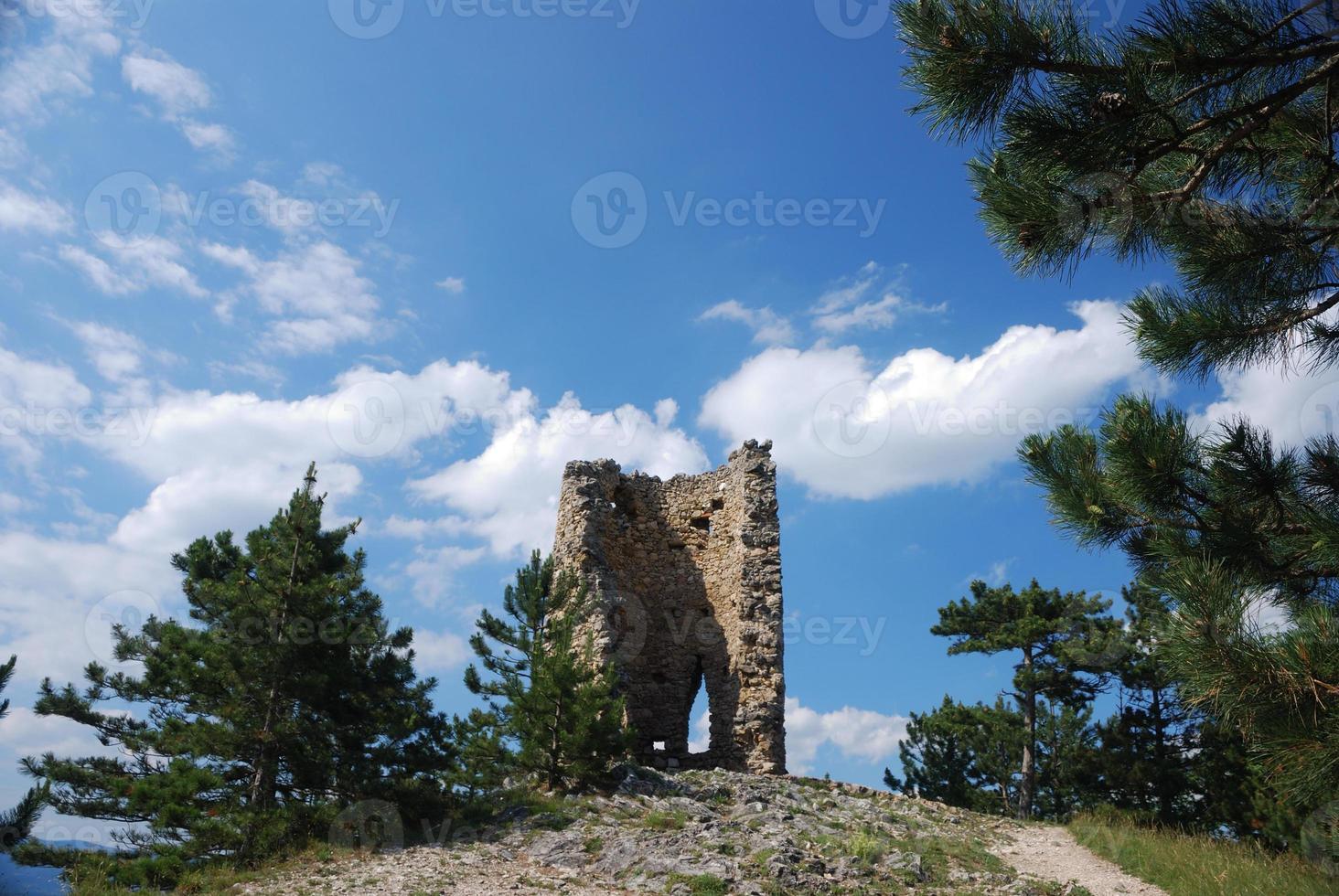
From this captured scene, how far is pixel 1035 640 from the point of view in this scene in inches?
821

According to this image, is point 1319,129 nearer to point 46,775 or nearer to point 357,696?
point 357,696

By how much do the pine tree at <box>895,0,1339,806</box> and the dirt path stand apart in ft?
15.9

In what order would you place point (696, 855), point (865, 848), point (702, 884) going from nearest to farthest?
1. point (702, 884)
2. point (696, 855)
3. point (865, 848)

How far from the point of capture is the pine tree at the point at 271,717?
9.98 m

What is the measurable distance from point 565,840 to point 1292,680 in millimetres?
8212

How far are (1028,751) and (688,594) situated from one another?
28.9ft

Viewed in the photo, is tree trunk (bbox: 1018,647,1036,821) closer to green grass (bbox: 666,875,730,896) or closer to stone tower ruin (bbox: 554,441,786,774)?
stone tower ruin (bbox: 554,441,786,774)

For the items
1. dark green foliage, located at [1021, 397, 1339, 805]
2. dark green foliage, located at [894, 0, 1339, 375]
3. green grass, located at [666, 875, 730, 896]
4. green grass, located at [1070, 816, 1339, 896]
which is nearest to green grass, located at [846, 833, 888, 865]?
green grass, located at [666, 875, 730, 896]

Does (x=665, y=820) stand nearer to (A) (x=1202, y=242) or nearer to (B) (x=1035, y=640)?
(A) (x=1202, y=242)

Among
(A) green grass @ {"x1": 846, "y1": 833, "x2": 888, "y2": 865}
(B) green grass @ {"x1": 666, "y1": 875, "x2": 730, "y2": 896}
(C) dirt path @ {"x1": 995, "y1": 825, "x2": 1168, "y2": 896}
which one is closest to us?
(B) green grass @ {"x1": 666, "y1": 875, "x2": 730, "y2": 896}

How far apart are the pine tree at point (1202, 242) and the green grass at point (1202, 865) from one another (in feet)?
14.7

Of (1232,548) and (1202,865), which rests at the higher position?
(1232,548)

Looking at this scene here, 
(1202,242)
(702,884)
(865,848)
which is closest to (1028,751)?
(865,848)

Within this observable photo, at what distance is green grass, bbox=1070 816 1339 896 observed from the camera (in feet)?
31.0
